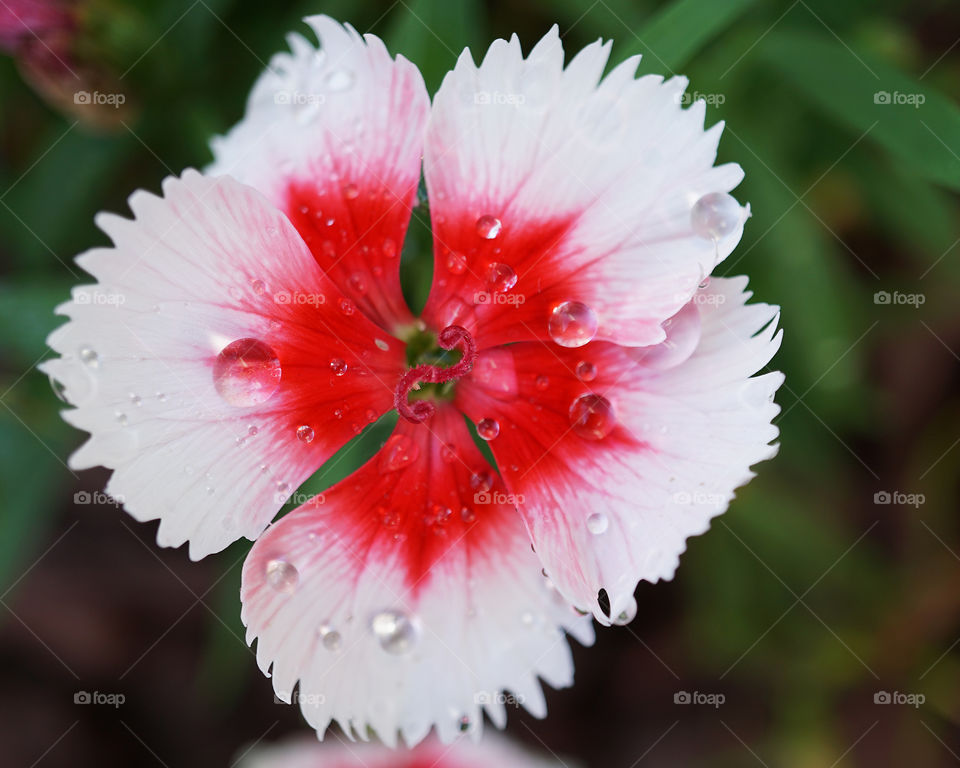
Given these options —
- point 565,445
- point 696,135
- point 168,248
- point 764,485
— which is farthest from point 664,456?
point 764,485

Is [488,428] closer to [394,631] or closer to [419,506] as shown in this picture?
[419,506]

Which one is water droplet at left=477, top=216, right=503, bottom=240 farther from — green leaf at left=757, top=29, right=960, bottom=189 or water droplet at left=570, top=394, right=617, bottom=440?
green leaf at left=757, top=29, right=960, bottom=189

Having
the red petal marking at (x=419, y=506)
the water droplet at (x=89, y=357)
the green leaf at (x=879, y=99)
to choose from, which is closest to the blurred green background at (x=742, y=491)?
the green leaf at (x=879, y=99)

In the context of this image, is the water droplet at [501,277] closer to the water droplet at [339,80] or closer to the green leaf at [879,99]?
the water droplet at [339,80]

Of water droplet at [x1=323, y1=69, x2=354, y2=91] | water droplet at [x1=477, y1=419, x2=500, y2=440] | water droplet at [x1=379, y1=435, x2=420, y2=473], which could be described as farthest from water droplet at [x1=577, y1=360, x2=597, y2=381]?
water droplet at [x1=323, y1=69, x2=354, y2=91]

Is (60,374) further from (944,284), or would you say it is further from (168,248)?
(944,284)

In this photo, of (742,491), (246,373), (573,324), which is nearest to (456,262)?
(573,324)
